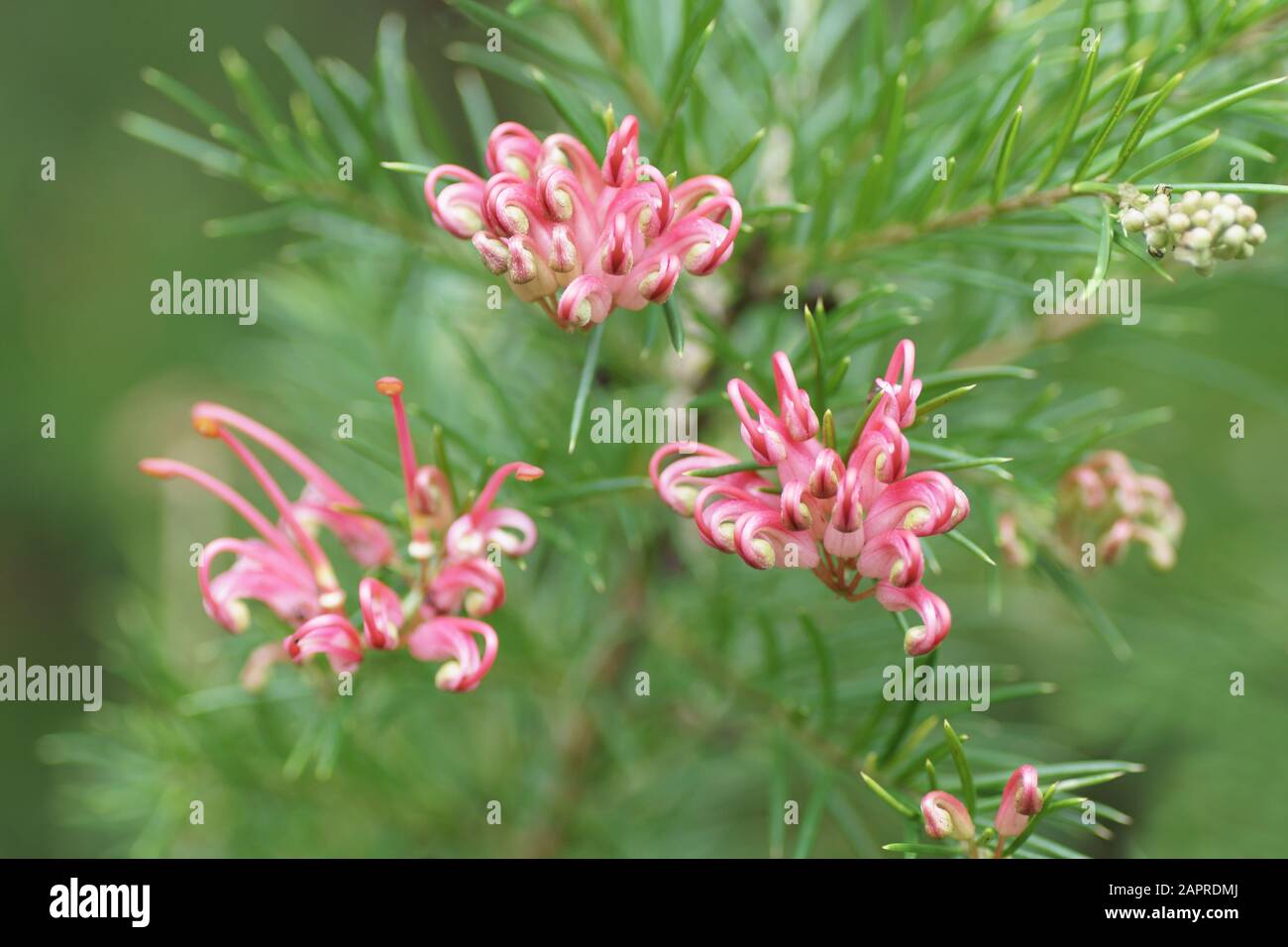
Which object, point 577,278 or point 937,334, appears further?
point 937,334

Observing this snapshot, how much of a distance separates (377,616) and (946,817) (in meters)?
0.26

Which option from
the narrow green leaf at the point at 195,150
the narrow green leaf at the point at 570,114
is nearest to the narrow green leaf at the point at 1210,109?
the narrow green leaf at the point at 570,114

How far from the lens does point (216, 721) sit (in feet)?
2.92

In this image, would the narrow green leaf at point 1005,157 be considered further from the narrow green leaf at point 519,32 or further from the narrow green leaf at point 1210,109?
the narrow green leaf at point 519,32

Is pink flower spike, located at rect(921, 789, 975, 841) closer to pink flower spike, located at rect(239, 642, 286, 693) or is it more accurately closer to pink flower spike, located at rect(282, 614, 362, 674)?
pink flower spike, located at rect(282, 614, 362, 674)

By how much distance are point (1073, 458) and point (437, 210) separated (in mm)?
361

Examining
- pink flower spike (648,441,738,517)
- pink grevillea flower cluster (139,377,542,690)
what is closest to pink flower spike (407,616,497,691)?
pink grevillea flower cluster (139,377,542,690)

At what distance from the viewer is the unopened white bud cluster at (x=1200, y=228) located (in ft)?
1.40

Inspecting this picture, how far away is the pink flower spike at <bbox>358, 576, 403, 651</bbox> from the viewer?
1.68ft

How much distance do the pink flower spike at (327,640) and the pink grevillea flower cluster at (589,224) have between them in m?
0.17

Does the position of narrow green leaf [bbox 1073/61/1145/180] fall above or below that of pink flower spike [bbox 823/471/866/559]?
above

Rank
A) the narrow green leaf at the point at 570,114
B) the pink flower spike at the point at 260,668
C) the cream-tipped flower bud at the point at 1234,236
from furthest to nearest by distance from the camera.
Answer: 1. the pink flower spike at the point at 260,668
2. the narrow green leaf at the point at 570,114
3. the cream-tipped flower bud at the point at 1234,236
